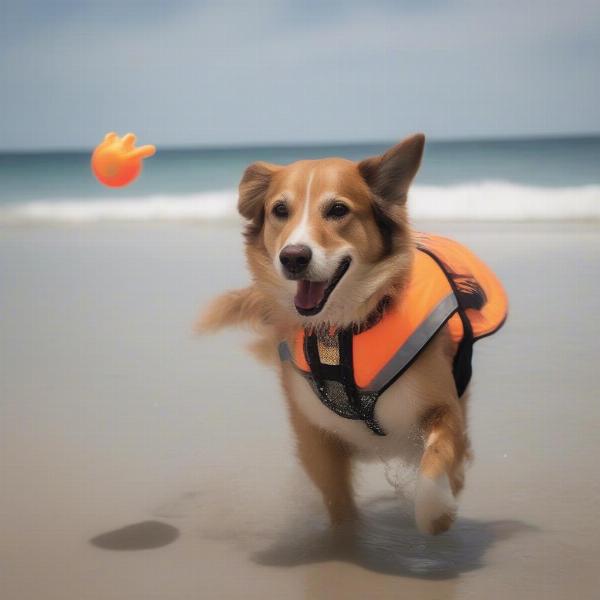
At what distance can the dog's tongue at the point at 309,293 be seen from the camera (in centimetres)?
302

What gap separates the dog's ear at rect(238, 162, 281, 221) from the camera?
3207 millimetres

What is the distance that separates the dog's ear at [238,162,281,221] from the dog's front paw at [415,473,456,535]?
0.92m

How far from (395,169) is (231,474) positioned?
131 cm

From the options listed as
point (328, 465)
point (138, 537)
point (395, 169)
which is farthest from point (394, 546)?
point (395, 169)

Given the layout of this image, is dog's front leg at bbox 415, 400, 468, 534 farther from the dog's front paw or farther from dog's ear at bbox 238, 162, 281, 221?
dog's ear at bbox 238, 162, 281, 221

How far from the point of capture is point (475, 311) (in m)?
3.38

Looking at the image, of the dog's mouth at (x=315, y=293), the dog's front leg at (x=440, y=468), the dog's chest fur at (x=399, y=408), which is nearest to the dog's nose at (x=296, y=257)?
the dog's mouth at (x=315, y=293)

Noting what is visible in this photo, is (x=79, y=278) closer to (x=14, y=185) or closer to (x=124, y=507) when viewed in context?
(x=124, y=507)

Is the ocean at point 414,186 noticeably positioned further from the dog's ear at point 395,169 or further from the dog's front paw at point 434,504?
the dog's front paw at point 434,504

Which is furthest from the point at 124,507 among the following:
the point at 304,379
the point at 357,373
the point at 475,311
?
the point at 475,311

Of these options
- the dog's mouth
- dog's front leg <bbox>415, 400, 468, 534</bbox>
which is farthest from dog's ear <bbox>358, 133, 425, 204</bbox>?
dog's front leg <bbox>415, 400, 468, 534</bbox>

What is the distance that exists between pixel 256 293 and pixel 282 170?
42cm

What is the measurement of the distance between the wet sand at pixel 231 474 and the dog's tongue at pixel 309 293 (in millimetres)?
715

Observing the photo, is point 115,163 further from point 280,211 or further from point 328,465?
point 328,465
